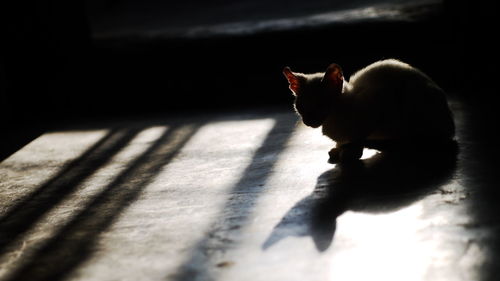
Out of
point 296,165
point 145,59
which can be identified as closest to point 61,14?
point 145,59

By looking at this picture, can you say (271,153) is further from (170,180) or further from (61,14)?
(61,14)

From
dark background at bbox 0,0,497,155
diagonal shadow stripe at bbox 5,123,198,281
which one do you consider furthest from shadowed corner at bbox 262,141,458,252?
dark background at bbox 0,0,497,155

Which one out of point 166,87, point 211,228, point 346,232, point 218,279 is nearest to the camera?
point 218,279

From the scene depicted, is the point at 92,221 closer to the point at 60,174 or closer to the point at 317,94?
the point at 60,174

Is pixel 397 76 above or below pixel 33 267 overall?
above

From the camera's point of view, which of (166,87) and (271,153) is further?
(166,87)
